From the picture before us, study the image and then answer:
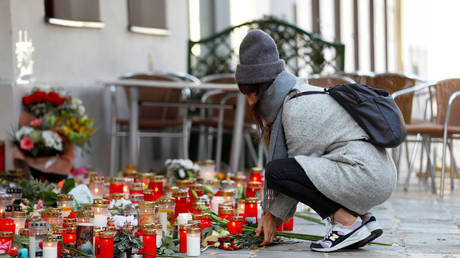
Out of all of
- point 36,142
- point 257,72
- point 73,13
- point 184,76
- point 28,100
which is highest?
point 73,13

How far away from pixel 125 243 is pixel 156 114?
3853 mm

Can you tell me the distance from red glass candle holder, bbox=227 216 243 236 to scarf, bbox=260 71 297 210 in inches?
9.3

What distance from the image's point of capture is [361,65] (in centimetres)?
1680

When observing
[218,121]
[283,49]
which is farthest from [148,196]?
[283,49]

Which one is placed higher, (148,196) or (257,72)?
(257,72)

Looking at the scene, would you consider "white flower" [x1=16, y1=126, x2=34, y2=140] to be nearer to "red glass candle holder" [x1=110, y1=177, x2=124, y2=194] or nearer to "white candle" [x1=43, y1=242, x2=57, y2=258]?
"red glass candle holder" [x1=110, y1=177, x2=124, y2=194]

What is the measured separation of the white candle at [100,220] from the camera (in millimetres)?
2980

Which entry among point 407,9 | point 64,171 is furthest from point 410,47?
point 64,171

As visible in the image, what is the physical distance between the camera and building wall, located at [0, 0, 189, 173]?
17.8 feet

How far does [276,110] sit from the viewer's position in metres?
2.84

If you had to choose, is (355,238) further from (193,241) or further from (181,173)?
(181,173)

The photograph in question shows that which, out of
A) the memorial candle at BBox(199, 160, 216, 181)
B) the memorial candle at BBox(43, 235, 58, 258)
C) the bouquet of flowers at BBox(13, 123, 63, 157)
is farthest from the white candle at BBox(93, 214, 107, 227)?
the bouquet of flowers at BBox(13, 123, 63, 157)

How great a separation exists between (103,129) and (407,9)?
1661cm

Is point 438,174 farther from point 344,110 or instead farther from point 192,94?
point 344,110
